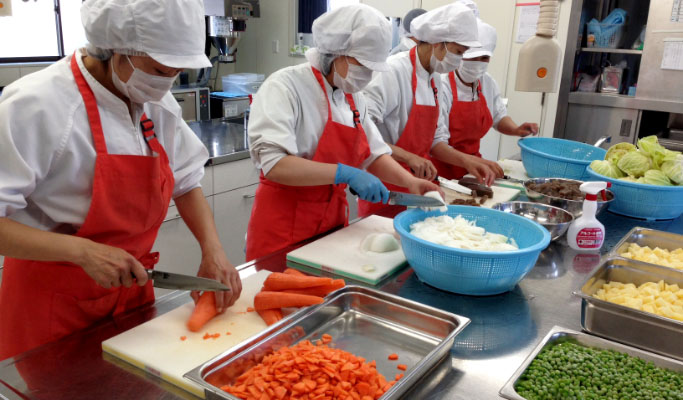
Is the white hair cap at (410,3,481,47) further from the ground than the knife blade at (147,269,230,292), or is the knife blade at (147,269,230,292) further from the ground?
the white hair cap at (410,3,481,47)

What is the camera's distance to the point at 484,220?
197 centimetres

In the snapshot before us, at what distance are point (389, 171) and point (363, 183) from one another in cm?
40

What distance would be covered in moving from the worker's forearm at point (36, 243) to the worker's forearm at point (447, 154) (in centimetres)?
208

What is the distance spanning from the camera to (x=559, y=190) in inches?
96.5

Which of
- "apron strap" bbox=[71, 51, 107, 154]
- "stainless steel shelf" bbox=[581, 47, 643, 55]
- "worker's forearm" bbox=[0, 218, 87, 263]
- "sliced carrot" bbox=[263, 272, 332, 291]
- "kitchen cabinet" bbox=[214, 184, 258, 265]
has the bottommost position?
"kitchen cabinet" bbox=[214, 184, 258, 265]

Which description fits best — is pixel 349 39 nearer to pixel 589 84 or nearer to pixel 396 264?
pixel 396 264

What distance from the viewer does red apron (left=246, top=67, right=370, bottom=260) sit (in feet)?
7.23

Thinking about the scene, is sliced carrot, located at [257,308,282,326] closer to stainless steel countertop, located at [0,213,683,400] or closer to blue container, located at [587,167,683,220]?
stainless steel countertop, located at [0,213,683,400]

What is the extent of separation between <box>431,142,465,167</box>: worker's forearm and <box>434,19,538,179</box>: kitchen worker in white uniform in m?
0.13

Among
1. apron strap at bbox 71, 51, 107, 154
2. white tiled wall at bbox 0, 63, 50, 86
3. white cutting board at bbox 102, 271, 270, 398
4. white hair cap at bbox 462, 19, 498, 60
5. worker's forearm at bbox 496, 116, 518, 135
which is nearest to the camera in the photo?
white cutting board at bbox 102, 271, 270, 398

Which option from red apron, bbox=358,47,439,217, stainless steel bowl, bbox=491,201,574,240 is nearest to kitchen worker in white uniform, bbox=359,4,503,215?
red apron, bbox=358,47,439,217

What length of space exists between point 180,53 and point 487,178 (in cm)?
182

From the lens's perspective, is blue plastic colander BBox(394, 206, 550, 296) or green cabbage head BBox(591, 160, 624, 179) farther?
green cabbage head BBox(591, 160, 624, 179)

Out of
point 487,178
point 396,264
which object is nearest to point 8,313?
point 396,264
